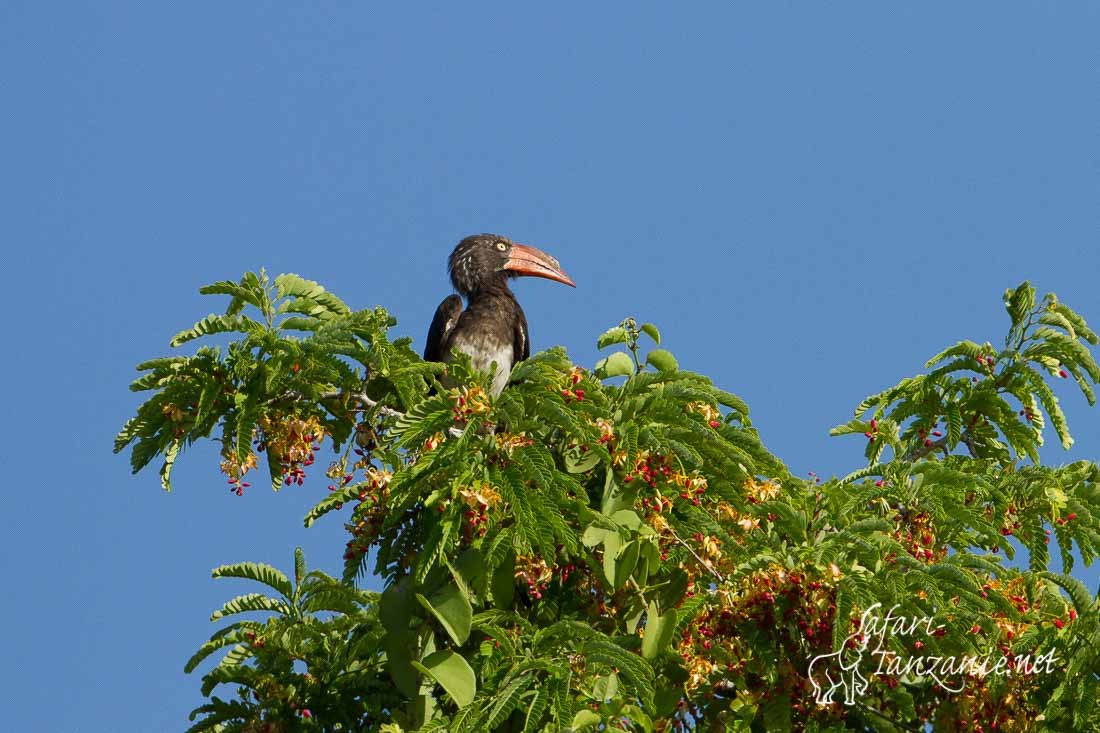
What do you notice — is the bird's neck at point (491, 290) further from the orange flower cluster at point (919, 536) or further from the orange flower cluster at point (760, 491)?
the orange flower cluster at point (919, 536)

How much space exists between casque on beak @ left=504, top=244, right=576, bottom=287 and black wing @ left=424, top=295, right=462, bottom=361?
2.25ft

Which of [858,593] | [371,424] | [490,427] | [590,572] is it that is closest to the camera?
[858,593]

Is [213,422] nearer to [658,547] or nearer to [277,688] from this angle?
[277,688]

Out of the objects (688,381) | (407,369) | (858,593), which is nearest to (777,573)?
(858,593)

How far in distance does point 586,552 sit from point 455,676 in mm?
840

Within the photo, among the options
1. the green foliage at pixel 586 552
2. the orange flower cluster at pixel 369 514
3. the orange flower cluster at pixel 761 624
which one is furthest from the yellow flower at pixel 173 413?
the orange flower cluster at pixel 761 624

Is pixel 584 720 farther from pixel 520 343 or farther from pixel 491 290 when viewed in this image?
pixel 491 290

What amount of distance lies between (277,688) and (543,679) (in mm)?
1540

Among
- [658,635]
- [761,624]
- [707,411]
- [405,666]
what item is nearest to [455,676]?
[405,666]

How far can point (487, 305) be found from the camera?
35.4ft

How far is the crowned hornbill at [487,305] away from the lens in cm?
1048

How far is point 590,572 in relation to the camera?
6664 mm

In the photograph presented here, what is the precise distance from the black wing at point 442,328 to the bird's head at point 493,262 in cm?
40

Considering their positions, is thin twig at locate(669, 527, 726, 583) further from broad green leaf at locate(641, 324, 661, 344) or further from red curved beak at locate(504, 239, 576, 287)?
red curved beak at locate(504, 239, 576, 287)
